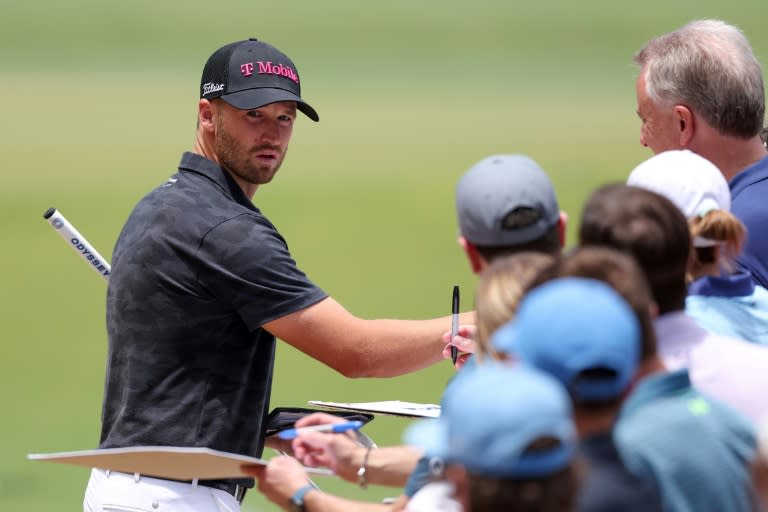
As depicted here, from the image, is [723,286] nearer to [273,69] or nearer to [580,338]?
[580,338]

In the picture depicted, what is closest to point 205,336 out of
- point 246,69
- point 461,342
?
point 461,342

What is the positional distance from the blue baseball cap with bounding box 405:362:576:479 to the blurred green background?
5348 mm

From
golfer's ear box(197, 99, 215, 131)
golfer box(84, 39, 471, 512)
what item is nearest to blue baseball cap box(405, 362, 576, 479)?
golfer box(84, 39, 471, 512)

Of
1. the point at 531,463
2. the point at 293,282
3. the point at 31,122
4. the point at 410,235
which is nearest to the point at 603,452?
the point at 531,463

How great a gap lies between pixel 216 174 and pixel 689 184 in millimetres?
1123

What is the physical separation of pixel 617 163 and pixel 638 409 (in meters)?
6.96

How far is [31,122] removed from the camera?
851 cm

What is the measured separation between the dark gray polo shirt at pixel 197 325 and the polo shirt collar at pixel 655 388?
117cm

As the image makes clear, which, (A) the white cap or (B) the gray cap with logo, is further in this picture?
(A) the white cap

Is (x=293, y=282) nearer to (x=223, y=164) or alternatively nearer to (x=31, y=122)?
(x=223, y=164)

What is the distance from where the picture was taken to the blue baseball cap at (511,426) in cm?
130

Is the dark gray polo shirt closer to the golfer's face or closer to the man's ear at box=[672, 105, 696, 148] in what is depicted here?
the golfer's face

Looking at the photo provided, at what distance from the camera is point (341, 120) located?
8742 mm

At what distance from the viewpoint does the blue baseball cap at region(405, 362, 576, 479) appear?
4.28ft
